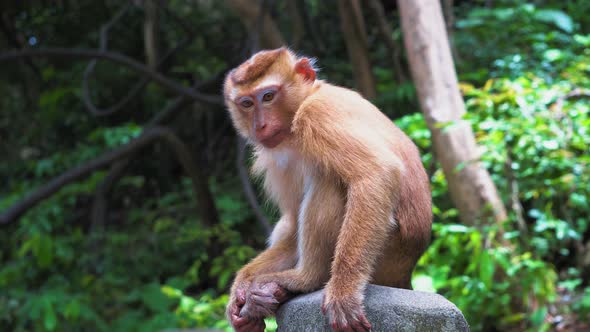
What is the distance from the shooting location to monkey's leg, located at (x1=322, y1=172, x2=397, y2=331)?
2.43m

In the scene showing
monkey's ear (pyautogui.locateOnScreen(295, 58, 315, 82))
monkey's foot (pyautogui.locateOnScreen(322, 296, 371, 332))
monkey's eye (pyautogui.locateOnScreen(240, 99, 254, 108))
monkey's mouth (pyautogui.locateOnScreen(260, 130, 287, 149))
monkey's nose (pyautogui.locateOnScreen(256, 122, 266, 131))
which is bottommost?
monkey's foot (pyautogui.locateOnScreen(322, 296, 371, 332))

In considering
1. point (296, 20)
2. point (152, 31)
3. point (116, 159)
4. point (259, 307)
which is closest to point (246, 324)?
point (259, 307)

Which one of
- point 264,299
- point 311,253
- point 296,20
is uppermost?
point 296,20

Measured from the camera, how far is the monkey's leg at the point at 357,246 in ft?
7.97

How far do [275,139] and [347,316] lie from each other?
40.6 inches

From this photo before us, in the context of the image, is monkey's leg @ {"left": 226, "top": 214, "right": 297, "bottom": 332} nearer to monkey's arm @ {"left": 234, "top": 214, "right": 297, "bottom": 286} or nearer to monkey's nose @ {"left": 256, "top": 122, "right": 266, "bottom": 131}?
monkey's arm @ {"left": 234, "top": 214, "right": 297, "bottom": 286}

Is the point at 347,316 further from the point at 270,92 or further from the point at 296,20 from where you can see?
the point at 296,20

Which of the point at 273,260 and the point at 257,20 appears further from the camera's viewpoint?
the point at 257,20

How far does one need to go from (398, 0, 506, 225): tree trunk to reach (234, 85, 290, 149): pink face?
2.55m

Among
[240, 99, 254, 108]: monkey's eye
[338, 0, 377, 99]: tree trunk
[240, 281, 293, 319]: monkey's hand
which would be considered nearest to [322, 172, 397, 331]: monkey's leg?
[240, 281, 293, 319]: monkey's hand

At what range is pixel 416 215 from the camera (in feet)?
9.66

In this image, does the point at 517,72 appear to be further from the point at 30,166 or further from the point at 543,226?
the point at 30,166

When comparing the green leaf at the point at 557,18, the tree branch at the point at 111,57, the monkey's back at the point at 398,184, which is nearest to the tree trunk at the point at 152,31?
the tree branch at the point at 111,57

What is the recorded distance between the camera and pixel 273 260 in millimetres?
3262
